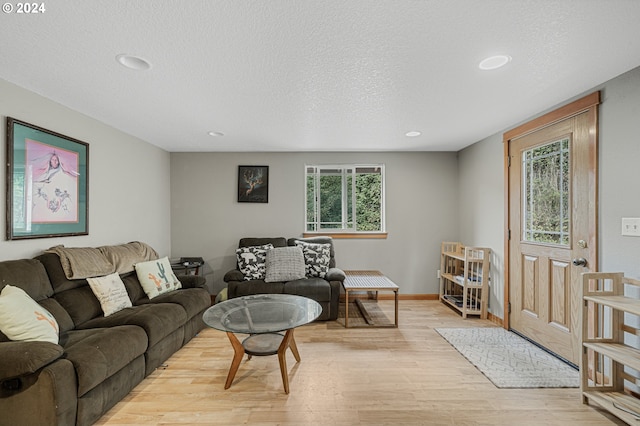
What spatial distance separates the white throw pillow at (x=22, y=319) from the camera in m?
1.69

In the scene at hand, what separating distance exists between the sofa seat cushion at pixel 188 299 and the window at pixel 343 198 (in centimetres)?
196

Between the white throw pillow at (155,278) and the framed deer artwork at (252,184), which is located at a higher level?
the framed deer artwork at (252,184)

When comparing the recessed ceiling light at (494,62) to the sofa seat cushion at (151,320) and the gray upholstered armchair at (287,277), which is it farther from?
the sofa seat cushion at (151,320)

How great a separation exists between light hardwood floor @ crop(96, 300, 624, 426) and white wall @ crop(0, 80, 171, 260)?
1.49m

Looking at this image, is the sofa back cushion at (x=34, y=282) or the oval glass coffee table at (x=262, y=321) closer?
the sofa back cushion at (x=34, y=282)

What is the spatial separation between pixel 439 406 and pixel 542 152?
2.51 metres

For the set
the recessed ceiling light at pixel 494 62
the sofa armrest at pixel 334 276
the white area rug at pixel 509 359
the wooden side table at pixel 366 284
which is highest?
the recessed ceiling light at pixel 494 62

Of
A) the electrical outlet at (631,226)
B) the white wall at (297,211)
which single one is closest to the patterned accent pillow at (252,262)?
the white wall at (297,211)

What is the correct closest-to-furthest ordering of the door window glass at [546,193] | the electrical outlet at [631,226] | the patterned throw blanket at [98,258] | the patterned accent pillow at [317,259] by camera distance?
the electrical outlet at [631,226] < the patterned throw blanket at [98,258] < the door window glass at [546,193] < the patterned accent pillow at [317,259]

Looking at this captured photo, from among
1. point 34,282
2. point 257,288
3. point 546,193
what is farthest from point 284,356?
point 546,193

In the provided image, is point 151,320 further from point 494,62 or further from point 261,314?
point 494,62

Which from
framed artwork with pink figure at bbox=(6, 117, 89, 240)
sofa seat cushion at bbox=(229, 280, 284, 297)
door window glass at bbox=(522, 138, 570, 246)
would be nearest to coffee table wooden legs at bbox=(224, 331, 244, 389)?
sofa seat cushion at bbox=(229, 280, 284, 297)

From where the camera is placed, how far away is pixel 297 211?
14.7 feet

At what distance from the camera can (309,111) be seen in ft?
8.96
